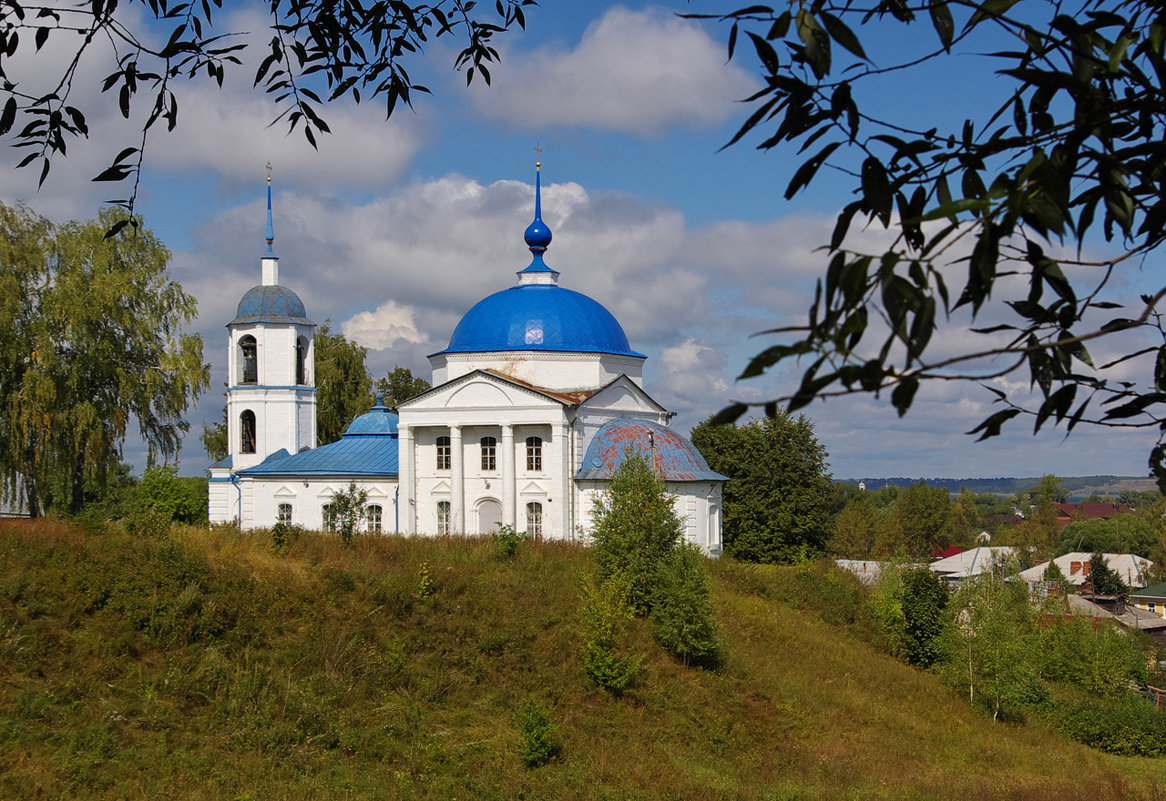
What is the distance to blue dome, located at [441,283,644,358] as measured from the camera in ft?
111

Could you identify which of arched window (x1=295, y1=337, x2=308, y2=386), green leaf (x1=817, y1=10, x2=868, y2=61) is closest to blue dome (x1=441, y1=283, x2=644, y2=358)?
arched window (x1=295, y1=337, x2=308, y2=386)

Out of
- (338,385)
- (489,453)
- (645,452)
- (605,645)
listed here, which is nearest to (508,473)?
(489,453)

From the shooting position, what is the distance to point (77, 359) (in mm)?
27234

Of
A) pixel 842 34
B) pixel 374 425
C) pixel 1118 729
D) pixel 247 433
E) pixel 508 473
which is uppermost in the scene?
pixel 374 425

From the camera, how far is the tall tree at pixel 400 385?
5694 centimetres

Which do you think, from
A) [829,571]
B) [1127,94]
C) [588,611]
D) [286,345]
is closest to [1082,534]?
[829,571]

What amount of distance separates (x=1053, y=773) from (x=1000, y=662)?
516 centimetres

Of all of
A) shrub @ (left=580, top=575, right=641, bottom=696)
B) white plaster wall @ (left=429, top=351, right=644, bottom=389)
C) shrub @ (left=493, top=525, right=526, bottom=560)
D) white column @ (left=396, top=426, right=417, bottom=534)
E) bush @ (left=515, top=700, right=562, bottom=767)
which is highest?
white plaster wall @ (left=429, top=351, right=644, bottom=389)

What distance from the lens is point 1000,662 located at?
23438mm

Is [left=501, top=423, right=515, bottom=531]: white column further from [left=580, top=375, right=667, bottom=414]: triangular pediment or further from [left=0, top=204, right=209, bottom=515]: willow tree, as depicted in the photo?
[left=0, top=204, right=209, bottom=515]: willow tree

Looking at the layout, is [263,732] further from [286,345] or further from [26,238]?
[286,345]

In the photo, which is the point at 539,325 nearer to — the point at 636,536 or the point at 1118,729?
the point at 636,536

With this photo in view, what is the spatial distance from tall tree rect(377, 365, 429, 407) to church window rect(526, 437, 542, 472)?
82.4ft

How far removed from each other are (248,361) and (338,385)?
52.1 ft
